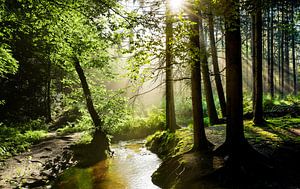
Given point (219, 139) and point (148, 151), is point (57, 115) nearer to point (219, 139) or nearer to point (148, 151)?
point (148, 151)

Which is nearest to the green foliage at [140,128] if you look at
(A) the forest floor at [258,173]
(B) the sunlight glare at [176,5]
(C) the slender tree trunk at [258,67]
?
(C) the slender tree trunk at [258,67]

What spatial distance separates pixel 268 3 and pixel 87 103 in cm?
977

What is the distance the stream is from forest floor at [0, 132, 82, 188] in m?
0.62

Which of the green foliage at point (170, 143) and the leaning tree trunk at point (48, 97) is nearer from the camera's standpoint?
the green foliage at point (170, 143)

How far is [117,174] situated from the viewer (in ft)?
33.7

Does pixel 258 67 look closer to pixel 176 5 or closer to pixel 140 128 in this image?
pixel 176 5

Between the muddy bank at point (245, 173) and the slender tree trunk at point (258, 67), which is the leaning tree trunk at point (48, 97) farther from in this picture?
the slender tree trunk at point (258, 67)

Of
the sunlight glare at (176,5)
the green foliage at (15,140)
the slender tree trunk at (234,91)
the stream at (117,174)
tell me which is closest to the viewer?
the sunlight glare at (176,5)

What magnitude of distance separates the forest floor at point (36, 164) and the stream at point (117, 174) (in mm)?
623

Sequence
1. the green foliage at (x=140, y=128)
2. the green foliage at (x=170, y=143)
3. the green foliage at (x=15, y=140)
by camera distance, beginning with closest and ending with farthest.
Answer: the green foliage at (x=170, y=143) → the green foliage at (x=15, y=140) → the green foliage at (x=140, y=128)

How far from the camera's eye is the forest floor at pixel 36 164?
9039mm

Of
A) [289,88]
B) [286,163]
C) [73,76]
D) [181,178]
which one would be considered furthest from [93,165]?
[289,88]

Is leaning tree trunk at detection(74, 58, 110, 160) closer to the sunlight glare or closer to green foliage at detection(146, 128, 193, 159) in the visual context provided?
green foliage at detection(146, 128, 193, 159)

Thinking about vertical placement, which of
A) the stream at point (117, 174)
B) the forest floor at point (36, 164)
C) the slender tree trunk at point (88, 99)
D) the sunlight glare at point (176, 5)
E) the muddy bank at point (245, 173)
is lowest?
the stream at point (117, 174)
